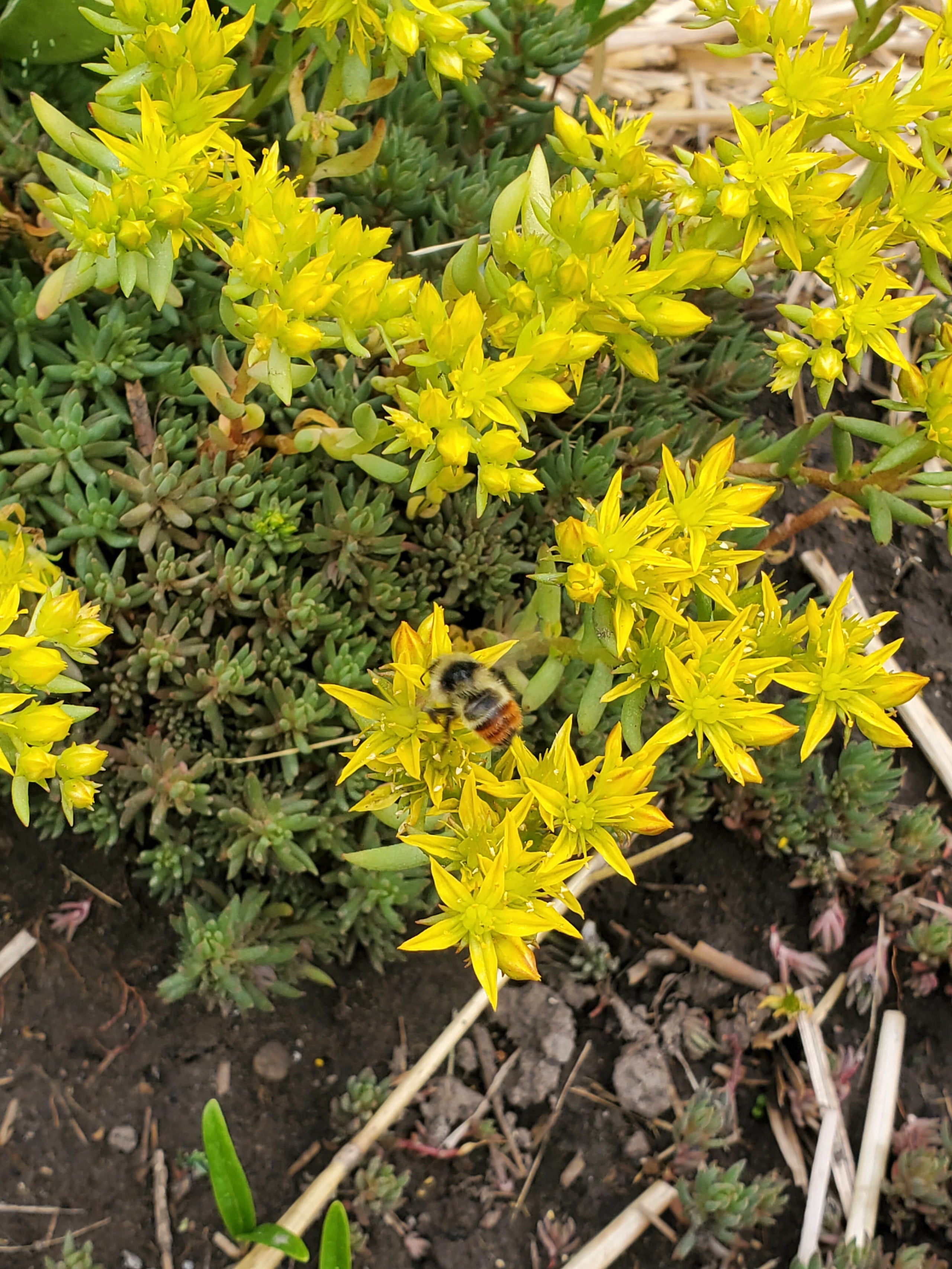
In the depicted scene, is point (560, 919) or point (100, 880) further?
point (100, 880)

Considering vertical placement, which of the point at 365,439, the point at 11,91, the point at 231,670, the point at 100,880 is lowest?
the point at 100,880

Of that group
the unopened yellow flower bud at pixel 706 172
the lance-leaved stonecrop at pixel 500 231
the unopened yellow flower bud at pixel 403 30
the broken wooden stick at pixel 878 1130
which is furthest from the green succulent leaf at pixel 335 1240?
the unopened yellow flower bud at pixel 403 30

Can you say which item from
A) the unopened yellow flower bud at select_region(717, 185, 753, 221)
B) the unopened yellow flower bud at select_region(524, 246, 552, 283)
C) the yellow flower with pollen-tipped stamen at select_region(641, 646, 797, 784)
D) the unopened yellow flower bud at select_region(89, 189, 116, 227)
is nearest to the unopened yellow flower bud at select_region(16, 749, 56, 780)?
the unopened yellow flower bud at select_region(89, 189, 116, 227)

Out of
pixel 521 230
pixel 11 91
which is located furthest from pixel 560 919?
pixel 11 91

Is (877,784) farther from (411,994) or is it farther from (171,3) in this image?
(171,3)

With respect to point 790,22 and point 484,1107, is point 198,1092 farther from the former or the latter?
point 790,22

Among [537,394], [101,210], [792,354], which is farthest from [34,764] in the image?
[792,354]
